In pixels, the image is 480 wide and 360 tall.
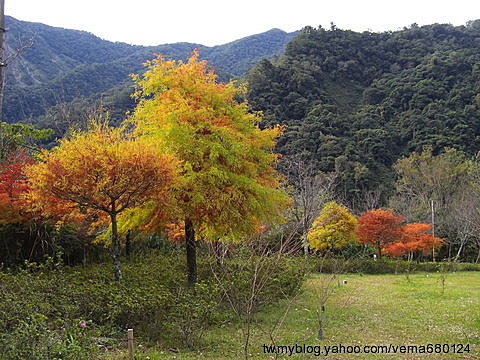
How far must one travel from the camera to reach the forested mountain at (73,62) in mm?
48000

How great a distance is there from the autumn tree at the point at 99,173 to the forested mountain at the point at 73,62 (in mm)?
17478

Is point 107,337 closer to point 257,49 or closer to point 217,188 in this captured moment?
point 217,188

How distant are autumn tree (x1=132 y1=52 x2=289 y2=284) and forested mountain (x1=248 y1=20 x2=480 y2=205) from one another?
32.1m

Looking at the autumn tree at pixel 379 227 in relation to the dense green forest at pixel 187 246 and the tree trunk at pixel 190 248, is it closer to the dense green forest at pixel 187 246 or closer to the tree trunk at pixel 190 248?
the dense green forest at pixel 187 246

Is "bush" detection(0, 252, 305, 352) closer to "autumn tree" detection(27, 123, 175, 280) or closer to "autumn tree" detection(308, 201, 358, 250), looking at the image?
"autumn tree" detection(27, 123, 175, 280)

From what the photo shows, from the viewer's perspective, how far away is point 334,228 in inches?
1086

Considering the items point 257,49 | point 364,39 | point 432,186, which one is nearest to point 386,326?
point 432,186

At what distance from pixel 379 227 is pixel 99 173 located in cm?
2209

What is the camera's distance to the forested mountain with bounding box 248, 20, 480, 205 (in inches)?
1991

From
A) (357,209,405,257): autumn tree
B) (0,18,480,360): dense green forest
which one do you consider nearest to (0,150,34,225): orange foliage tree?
(0,18,480,360): dense green forest

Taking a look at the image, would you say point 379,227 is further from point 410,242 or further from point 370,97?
point 370,97

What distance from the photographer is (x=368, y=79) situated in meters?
71.6

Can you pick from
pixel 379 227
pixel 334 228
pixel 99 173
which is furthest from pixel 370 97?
pixel 99 173

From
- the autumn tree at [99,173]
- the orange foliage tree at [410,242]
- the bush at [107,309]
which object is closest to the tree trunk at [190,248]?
the autumn tree at [99,173]
